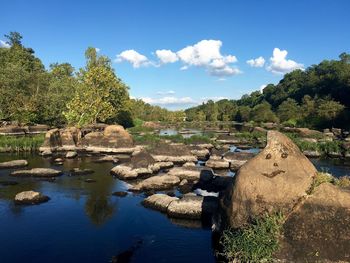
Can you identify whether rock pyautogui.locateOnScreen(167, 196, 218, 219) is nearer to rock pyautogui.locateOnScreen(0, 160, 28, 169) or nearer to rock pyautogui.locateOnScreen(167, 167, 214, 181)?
rock pyautogui.locateOnScreen(167, 167, 214, 181)

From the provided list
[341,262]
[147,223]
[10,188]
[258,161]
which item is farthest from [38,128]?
[341,262]

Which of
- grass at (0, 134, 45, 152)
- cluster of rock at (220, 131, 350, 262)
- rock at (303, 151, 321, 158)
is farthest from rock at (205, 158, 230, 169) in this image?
grass at (0, 134, 45, 152)

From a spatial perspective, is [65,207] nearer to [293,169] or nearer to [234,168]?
[293,169]

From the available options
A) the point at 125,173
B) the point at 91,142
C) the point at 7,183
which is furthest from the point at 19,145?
the point at 125,173

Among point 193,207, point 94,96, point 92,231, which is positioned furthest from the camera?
point 94,96

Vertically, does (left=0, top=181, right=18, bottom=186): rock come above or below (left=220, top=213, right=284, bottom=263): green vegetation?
→ below

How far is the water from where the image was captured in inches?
859

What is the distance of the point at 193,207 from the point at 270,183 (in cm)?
885

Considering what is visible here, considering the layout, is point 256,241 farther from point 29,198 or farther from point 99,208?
point 29,198

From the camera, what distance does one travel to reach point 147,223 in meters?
27.3

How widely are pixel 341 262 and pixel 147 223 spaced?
47.0 ft

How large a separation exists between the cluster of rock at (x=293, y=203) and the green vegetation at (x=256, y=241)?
0.48 meters

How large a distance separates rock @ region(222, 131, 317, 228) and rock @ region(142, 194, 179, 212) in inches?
319

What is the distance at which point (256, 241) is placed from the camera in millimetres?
18484
